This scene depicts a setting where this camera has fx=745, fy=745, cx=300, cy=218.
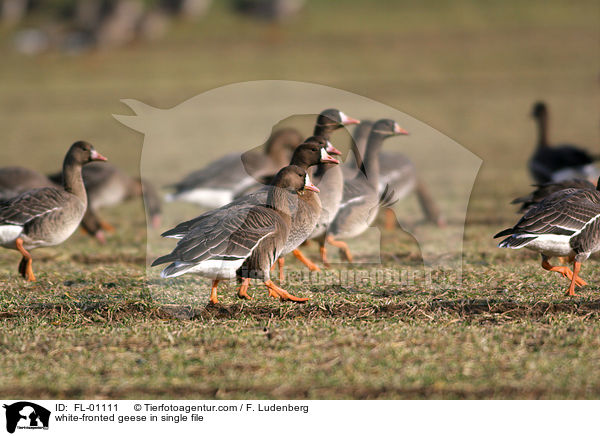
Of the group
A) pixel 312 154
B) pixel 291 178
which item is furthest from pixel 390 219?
pixel 291 178

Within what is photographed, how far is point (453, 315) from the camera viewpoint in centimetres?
501

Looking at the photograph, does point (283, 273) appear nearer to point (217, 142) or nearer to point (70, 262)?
point (70, 262)

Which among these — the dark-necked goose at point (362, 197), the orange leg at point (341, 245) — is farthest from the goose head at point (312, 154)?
the orange leg at point (341, 245)

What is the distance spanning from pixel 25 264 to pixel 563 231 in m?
4.34

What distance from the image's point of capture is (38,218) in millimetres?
6332

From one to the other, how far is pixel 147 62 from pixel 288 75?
7.35 meters

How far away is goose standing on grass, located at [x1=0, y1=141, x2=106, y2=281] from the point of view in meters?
6.26

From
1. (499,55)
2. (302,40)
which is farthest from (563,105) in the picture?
(302,40)

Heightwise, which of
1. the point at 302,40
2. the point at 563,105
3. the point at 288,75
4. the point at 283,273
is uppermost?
the point at 302,40

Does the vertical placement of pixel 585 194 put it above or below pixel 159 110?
below

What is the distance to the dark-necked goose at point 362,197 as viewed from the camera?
6.85 metres

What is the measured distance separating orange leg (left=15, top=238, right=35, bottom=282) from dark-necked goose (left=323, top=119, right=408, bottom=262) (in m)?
2.57
